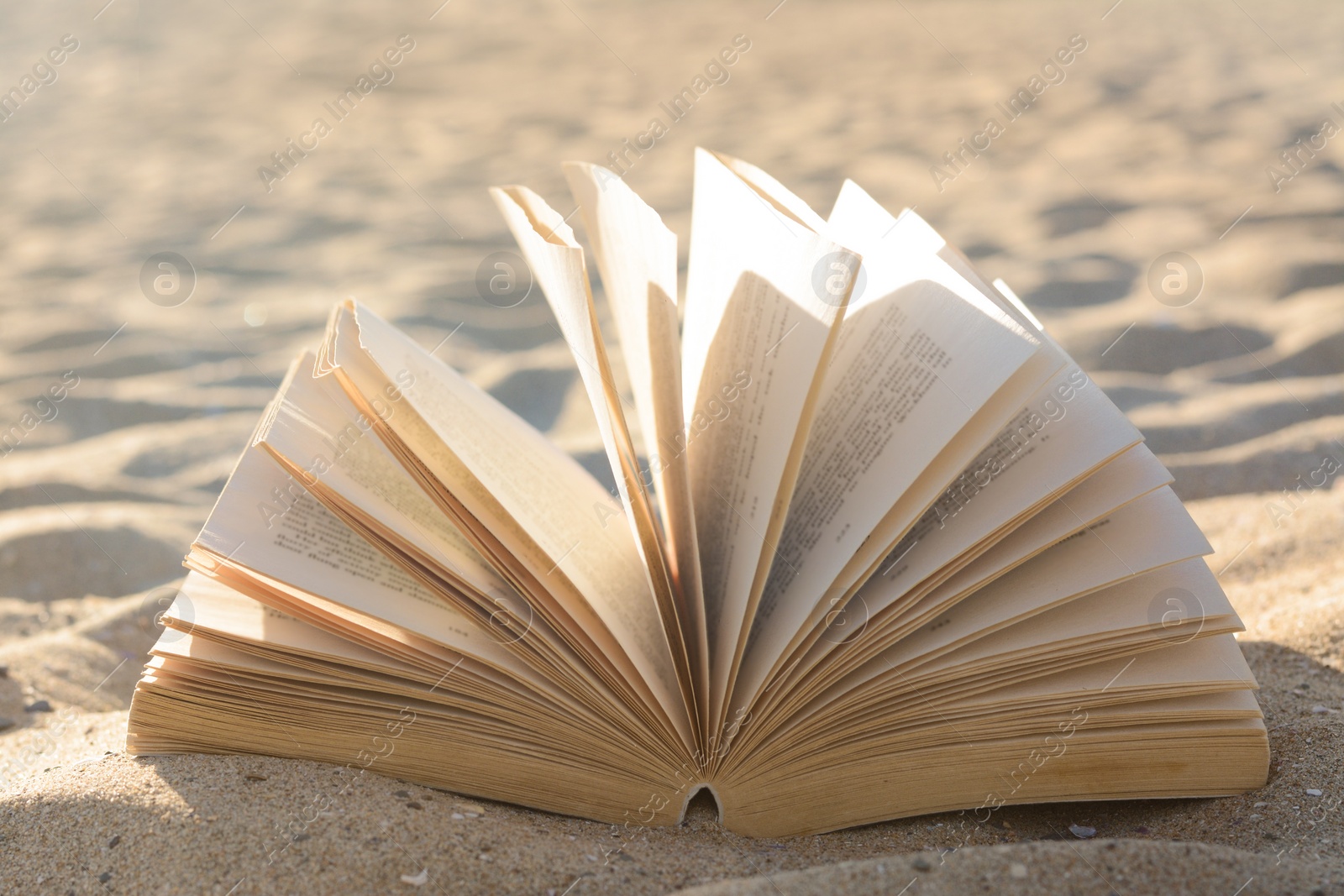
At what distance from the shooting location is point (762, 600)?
129 cm

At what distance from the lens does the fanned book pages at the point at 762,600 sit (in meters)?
1.16

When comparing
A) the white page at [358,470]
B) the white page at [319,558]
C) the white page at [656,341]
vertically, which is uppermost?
the white page at [656,341]

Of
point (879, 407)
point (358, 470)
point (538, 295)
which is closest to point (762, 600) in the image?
point (879, 407)

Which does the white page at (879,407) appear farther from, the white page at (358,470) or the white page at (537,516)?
the white page at (358,470)

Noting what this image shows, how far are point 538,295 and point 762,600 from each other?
9.07 ft

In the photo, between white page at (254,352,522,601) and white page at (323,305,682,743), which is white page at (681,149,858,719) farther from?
white page at (254,352,522,601)

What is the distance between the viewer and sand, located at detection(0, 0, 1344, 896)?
3.70 ft

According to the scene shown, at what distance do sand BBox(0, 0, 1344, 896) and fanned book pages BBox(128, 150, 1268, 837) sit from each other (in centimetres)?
8

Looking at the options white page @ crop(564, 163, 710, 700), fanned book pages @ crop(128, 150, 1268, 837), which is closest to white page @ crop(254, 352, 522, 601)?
fanned book pages @ crop(128, 150, 1268, 837)

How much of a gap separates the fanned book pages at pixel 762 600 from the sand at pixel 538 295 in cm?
8

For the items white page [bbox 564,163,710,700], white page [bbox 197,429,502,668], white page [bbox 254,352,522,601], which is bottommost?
white page [bbox 197,429,502,668]

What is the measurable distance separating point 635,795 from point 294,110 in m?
5.65

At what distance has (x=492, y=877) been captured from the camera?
108cm

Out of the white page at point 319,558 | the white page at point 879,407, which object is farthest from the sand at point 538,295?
the white page at point 879,407
